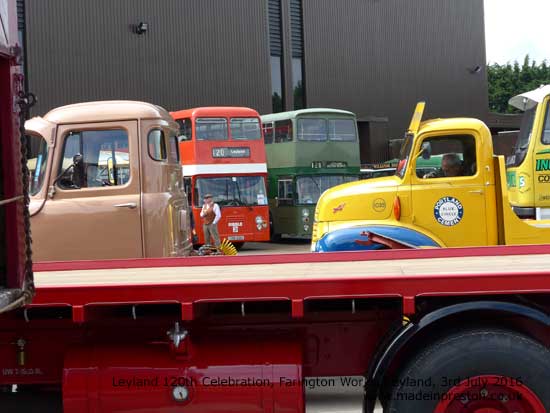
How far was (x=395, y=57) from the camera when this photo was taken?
3788 centimetres

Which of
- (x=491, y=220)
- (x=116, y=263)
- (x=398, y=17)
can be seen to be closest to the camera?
(x=116, y=263)

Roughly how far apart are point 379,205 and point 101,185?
10.7 feet

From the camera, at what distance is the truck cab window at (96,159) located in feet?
21.1

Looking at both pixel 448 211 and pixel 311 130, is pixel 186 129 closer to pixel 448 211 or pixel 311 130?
pixel 311 130

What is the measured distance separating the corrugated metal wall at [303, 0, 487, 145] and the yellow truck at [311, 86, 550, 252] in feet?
89.5

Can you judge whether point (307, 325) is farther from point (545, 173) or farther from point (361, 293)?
point (545, 173)

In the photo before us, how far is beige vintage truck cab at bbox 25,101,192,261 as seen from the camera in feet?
20.8

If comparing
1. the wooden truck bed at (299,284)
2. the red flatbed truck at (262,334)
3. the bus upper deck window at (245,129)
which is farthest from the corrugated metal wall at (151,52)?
the wooden truck bed at (299,284)

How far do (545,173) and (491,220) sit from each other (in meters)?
1.40

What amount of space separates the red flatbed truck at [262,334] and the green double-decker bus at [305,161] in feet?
60.5

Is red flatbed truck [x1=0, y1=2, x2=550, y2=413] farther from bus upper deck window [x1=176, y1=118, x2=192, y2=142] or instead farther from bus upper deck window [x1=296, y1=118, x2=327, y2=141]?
bus upper deck window [x1=296, y1=118, x2=327, y2=141]

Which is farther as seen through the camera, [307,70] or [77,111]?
[307,70]

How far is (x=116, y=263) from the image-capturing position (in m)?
5.07

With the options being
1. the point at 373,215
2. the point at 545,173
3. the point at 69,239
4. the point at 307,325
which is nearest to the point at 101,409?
Result: the point at 307,325
